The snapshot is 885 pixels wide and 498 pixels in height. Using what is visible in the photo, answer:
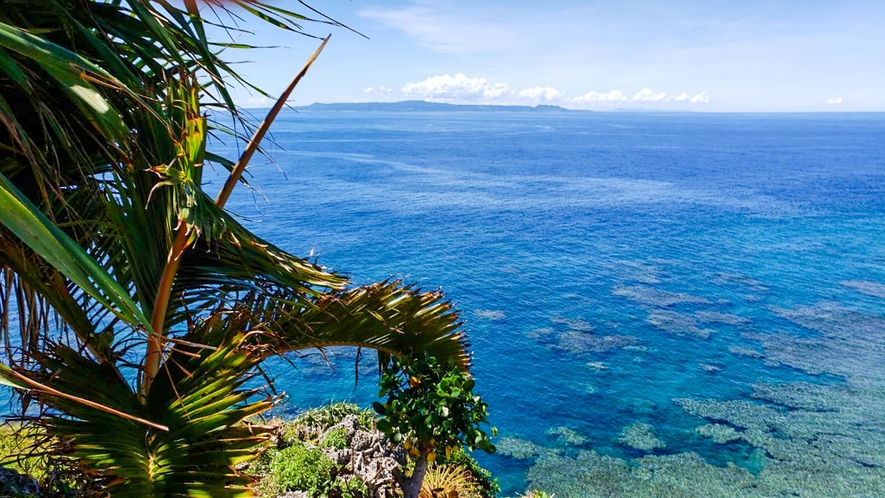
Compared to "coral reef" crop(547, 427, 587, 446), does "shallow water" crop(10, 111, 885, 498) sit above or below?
above

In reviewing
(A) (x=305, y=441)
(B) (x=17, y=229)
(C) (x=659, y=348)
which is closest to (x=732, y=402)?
(C) (x=659, y=348)

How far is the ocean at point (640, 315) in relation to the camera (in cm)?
1466

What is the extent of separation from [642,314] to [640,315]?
180mm

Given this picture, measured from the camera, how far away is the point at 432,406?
19.0 feet

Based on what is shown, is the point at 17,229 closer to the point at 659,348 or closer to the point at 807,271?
the point at 659,348

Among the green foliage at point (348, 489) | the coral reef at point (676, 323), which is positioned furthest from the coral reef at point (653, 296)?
the green foliage at point (348, 489)

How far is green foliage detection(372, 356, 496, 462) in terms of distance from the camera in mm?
5547

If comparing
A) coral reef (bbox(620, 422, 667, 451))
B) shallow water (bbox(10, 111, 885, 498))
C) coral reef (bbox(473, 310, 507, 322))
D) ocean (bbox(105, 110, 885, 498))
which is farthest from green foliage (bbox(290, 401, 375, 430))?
coral reef (bbox(473, 310, 507, 322))

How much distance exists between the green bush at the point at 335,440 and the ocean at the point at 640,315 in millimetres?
2083

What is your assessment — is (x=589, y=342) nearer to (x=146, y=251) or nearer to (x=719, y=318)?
(x=719, y=318)

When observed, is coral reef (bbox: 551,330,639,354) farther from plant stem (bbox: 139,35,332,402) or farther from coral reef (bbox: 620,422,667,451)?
plant stem (bbox: 139,35,332,402)

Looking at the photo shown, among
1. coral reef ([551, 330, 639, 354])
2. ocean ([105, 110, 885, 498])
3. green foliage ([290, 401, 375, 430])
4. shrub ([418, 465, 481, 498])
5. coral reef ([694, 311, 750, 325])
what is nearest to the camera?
shrub ([418, 465, 481, 498])

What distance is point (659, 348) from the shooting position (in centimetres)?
2139

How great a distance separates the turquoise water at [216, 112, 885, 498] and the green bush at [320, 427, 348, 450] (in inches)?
221
